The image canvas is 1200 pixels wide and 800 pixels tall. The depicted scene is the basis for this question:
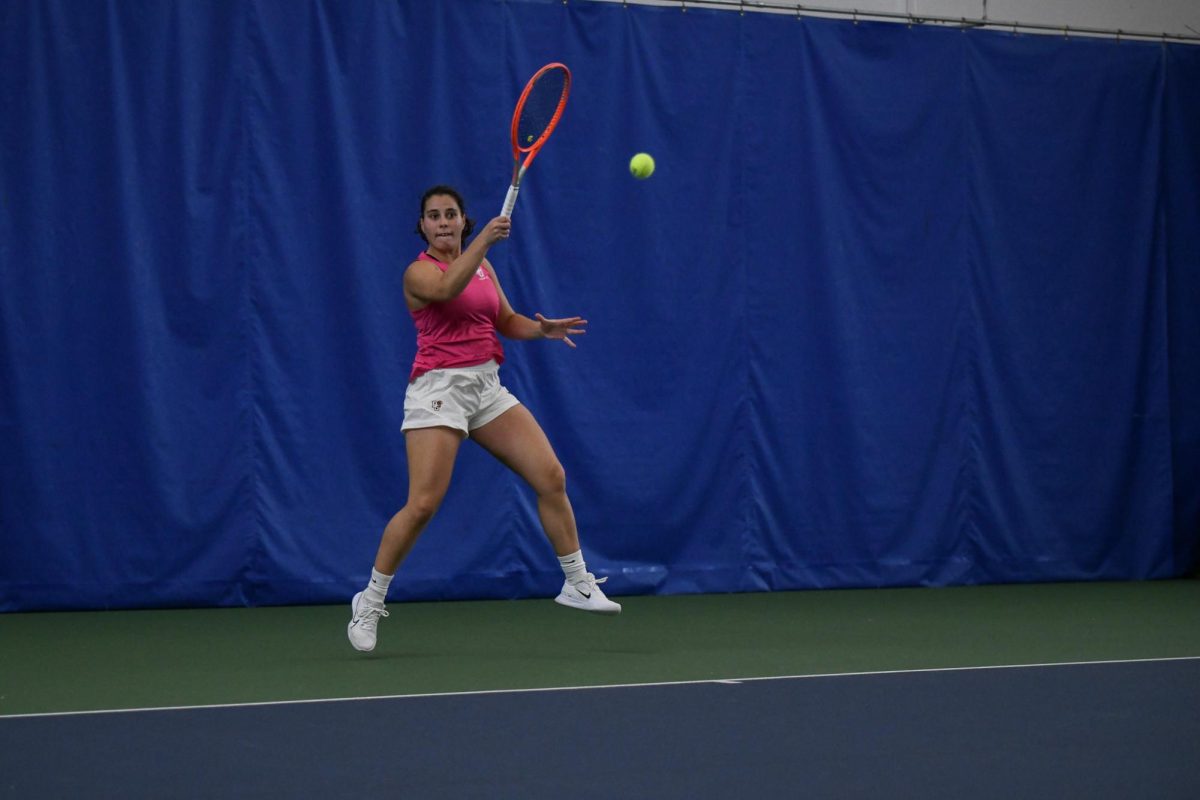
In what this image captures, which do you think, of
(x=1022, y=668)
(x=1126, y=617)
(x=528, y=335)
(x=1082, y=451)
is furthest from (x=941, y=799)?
(x=1082, y=451)

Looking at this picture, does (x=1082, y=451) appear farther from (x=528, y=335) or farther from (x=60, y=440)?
(x=60, y=440)

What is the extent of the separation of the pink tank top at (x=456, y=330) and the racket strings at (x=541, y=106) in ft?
1.77

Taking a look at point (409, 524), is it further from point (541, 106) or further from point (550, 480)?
point (541, 106)

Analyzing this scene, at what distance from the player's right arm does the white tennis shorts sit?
10.3 inches

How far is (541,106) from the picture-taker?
5.63m

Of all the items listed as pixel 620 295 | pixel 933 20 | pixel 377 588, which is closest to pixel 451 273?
pixel 377 588

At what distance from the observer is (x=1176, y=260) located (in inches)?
344

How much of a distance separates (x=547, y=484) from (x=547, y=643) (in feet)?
2.40

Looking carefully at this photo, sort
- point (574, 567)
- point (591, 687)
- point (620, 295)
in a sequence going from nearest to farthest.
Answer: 1. point (591, 687)
2. point (574, 567)
3. point (620, 295)

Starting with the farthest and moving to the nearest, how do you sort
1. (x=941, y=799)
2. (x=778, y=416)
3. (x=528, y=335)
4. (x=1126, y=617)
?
(x=778, y=416)
(x=1126, y=617)
(x=528, y=335)
(x=941, y=799)

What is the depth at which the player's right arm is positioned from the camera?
497 cm

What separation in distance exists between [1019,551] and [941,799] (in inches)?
224

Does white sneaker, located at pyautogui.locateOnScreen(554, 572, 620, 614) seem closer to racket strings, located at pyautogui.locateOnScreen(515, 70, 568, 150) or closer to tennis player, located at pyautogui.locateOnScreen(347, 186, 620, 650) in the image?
tennis player, located at pyautogui.locateOnScreen(347, 186, 620, 650)

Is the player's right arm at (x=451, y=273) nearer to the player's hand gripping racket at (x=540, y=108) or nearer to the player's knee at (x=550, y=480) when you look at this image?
the player's hand gripping racket at (x=540, y=108)
